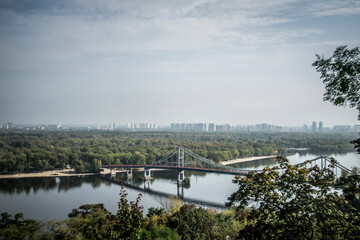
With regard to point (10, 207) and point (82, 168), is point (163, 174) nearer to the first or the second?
point (82, 168)

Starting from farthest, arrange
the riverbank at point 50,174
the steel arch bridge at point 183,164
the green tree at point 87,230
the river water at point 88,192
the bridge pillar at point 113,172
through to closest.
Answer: the bridge pillar at point 113,172 < the steel arch bridge at point 183,164 < the riverbank at point 50,174 < the river water at point 88,192 < the green tree at point 87,230

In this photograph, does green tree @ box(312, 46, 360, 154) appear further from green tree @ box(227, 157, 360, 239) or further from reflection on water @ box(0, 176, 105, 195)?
reflection on water @ box(0, 176, 105, 195)

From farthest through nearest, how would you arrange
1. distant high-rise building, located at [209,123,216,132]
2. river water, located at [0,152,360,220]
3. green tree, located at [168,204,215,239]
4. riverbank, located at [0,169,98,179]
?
distant high-rise building, located at [209,123,216,132]
riverbank, located at [0,169,98,179]
river water, located at [0,152,360,220]
green tree, located at [168,204,215,239]

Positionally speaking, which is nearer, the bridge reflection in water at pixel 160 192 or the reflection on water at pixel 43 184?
the bridge reflection in water at pixel 160 192

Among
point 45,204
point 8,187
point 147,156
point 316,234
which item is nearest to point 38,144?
point 147,156

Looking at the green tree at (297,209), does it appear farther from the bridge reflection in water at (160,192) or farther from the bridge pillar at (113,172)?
the bridge pillar at (113,172)

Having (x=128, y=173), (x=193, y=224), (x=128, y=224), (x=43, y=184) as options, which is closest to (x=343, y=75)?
(x=128, y=224)

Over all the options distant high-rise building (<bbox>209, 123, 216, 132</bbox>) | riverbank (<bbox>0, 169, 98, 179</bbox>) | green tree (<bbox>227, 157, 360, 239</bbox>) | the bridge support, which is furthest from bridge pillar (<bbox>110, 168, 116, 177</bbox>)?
distant high-rise building (<bbox>209, 123, 216, 132</bbox>)

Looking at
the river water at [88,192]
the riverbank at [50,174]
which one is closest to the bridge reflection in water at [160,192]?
the river water at [88,192]
